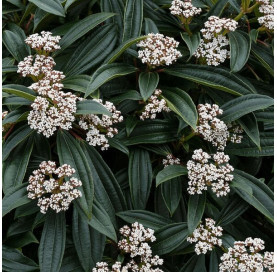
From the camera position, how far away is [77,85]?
6.07 feet

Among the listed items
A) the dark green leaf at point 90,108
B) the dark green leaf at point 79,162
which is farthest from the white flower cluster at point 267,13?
the dark green leaf at point 79,162

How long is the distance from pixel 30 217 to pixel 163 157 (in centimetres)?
56

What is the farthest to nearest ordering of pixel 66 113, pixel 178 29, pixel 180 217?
pixel 178 29, pixel 180 217, pixel 66 113

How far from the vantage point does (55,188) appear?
1.63m

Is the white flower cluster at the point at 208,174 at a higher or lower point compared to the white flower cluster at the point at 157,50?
lower

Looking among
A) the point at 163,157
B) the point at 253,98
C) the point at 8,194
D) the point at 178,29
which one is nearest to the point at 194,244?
the point at 163,157

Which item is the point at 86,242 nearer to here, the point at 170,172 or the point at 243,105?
the point at 170,172

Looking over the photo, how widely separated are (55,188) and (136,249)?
35 centimetres

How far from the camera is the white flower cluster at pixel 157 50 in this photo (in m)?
1.83

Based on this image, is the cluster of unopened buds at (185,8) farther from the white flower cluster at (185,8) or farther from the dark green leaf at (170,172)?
the dark green leaf at (170,172)

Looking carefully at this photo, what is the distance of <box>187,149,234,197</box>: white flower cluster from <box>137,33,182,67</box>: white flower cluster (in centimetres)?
37

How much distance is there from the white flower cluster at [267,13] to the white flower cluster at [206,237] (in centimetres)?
83

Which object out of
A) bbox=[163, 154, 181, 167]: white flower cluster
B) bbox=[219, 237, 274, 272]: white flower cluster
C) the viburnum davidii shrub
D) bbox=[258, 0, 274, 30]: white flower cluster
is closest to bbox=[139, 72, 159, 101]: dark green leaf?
the viburnum davidii shrub

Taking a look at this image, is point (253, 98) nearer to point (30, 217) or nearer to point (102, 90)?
point (102, 90)
